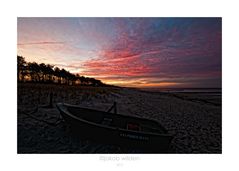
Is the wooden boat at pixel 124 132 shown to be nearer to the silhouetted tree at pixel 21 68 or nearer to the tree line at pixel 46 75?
the tree line at pixel 46 75

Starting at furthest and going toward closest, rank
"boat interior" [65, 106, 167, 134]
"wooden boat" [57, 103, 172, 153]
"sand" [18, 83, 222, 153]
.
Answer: "boat interior" [65, 106, 167, 134] → "sand" [18, 83, 222, 153] → "wooden boat" [57, 103, 172, 153]

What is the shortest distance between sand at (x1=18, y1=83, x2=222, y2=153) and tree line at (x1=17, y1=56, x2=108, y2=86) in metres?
0.11

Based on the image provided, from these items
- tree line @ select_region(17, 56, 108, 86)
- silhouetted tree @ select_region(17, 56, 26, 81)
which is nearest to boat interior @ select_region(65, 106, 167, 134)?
tree line @ select_region(17, 56, 108, 86)

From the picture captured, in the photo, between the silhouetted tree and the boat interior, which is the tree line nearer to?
the silhouetted tree

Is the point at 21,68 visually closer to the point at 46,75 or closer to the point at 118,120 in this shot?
the point at 46,75

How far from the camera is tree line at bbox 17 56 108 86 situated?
3.38m

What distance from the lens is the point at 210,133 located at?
343 centimetres

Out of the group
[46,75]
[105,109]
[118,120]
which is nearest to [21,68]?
[46,75]

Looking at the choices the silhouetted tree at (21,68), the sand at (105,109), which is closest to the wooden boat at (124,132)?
the sand at (105,109)
